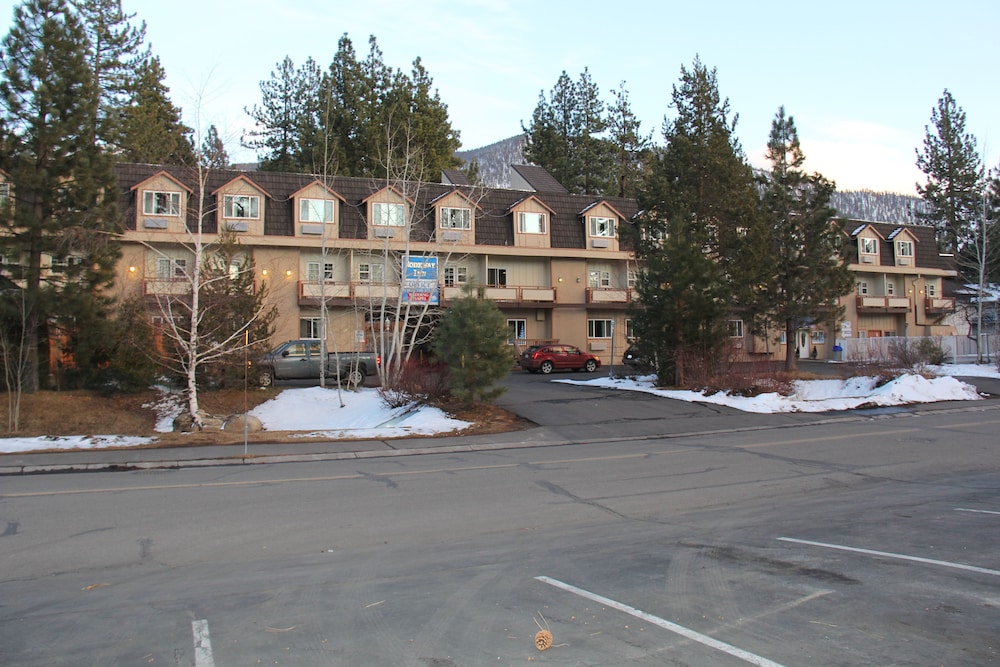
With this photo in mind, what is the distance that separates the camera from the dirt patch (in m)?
17.0

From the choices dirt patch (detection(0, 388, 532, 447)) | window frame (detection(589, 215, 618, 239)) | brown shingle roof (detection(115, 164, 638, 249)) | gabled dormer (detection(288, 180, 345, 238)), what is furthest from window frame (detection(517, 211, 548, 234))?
dirt patch (detection(0, 388, 532, 447))

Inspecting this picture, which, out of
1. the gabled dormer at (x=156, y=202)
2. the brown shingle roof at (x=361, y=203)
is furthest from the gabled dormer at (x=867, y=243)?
the gabled dormer at (x=156, y=202)

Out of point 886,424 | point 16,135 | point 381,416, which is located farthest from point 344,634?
point 16,135

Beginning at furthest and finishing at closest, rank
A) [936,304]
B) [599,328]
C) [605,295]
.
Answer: [936,304] → [599,328] → [605,295]

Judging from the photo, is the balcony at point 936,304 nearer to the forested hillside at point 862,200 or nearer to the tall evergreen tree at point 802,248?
the tall evergreen tree at point 802,248

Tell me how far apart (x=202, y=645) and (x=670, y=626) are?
3.03m

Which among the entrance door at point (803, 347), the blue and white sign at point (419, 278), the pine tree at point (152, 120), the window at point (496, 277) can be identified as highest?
the pine tree at point (152, 120)

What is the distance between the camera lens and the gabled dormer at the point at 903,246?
5534 cm

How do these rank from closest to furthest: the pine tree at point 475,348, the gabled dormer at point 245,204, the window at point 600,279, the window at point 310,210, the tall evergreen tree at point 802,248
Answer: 1. the pine tree at point 475,348
2. the tall evergreen tree at point 802,248
3. the gabled dormer at point 245,204
4. the window at point 310,210
5. the window at point 600,279

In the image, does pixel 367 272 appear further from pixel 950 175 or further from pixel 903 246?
pixel 950 175

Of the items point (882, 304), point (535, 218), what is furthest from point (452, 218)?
point (882, 304)

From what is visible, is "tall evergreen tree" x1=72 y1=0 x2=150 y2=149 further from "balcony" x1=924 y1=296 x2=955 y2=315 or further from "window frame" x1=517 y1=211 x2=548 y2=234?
"balcony" x1=924 y1=296 x2=955 y2=315

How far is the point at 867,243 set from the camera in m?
54.1

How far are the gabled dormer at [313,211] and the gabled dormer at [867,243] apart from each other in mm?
37363
